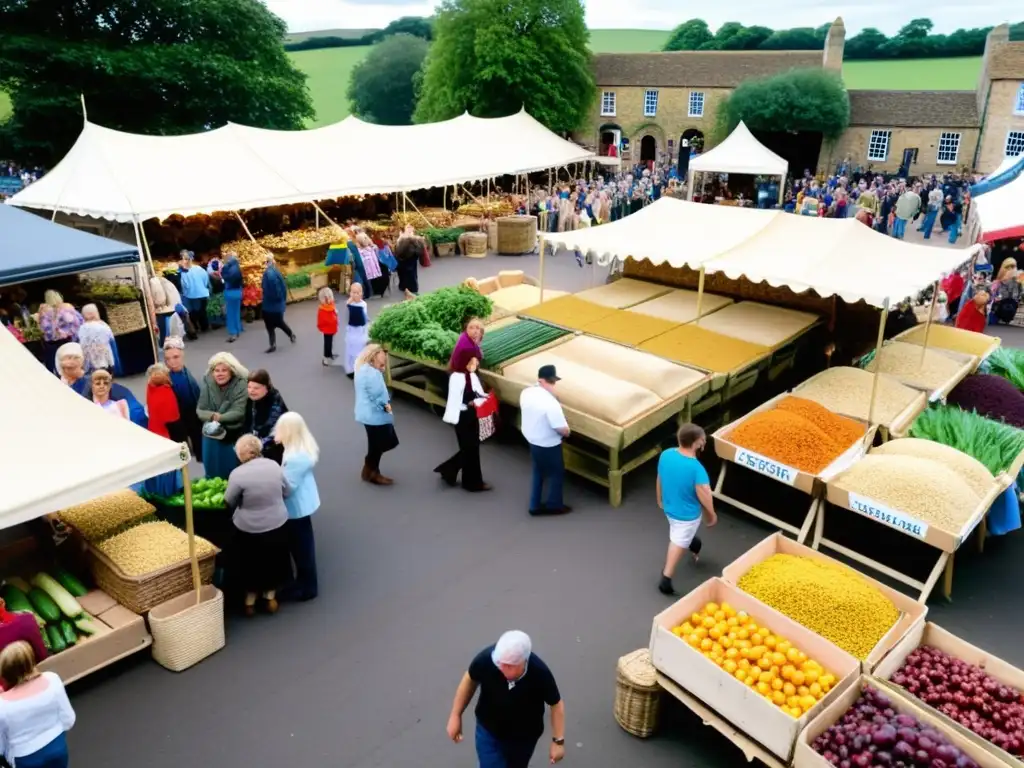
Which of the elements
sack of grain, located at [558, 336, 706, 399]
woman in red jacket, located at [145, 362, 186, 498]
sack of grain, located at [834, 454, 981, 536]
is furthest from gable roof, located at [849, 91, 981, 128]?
woman in red jacket, located at [145, 362, 186, 498]

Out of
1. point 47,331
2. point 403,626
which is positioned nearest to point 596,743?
point 403,626

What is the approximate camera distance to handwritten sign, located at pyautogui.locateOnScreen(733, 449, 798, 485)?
630 centimetres

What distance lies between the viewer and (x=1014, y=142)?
28.7 m

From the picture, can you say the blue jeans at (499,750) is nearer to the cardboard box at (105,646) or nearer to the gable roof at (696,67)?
the cardboard box at (105,646)

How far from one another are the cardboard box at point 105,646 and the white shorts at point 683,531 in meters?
3.79

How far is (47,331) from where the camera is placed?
935cm

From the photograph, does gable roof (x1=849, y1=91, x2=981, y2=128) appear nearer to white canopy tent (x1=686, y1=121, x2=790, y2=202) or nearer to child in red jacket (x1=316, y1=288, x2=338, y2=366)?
white canopy tent (x1=686, y1=121, x2=790, y2=202)

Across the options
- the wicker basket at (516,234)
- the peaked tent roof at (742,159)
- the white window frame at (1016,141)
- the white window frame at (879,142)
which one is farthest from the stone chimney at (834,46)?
the wicker basket at (516,234)

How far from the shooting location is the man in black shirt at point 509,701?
10.9ft

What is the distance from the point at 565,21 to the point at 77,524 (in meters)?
31.6

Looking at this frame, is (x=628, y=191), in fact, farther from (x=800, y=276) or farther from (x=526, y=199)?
(x=800, y=276)

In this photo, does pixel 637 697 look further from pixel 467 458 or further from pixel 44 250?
pixel 44 250

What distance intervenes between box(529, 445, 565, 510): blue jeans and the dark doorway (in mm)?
33110

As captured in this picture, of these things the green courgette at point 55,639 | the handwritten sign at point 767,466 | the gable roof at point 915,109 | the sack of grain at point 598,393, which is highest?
the gable roof at point 915,109
